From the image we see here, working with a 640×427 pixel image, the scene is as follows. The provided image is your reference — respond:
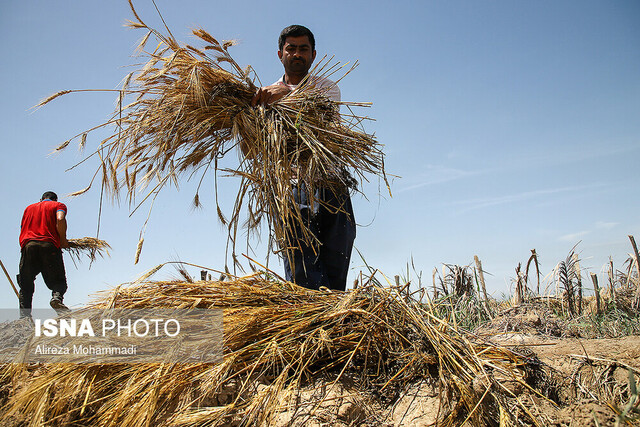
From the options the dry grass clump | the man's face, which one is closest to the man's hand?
the man's face

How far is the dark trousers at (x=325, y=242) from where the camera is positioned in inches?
90.9

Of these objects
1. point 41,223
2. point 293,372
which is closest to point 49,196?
point 41,223

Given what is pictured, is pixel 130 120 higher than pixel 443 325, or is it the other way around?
pixel 130 120

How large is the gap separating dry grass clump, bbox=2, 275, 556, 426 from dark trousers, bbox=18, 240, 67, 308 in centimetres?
348

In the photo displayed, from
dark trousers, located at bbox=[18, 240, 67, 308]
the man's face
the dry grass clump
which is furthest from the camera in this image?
dark trousers, located at bbox=[18, 240, 67, 308]

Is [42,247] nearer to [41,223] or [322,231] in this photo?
[41,223]

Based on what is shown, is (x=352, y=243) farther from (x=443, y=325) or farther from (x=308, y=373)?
(x=308, y=373)

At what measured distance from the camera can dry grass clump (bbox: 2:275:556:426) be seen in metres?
1.30

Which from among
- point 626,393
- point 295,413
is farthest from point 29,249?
point 626,393

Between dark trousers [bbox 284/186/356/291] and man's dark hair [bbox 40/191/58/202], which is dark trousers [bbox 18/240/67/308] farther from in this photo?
dark trousers [bbox 284/186/356/291]

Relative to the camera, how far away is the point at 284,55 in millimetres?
2727

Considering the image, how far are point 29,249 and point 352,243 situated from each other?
12.7 ft

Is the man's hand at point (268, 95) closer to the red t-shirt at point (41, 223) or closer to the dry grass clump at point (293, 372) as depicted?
the dry grass clump at point (293, 372)

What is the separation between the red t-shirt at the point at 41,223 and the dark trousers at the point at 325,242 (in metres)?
3.56
